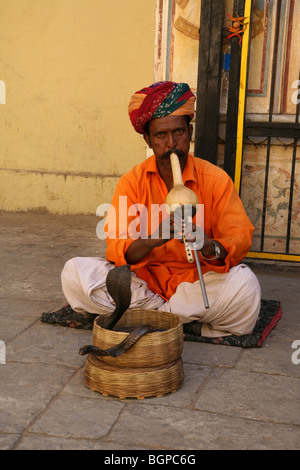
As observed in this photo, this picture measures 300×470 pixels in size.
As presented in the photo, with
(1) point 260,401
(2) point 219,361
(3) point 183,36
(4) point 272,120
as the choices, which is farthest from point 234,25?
(1) point 260,401

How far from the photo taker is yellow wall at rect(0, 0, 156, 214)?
6160 millimetres

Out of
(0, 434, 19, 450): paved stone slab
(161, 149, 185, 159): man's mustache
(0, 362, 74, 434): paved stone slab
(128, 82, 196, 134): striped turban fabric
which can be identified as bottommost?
(0, 362, 74, 434): paved stone slab

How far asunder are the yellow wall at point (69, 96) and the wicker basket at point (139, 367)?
3.79 meters

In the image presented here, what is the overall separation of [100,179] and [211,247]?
352 centimetres

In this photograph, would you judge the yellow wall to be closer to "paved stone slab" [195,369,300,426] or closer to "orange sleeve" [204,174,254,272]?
"orange sleeve" [204,174,254,272]

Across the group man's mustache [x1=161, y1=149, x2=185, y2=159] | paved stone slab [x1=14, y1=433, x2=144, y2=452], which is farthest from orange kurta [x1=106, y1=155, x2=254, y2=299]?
paved stone slab [x1=14, y1=433, x2=144, y2=452]

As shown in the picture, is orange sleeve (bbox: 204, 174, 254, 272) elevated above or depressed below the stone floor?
above

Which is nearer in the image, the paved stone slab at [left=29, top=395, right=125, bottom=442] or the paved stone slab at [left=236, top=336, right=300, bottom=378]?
the paved stone slab at [left=29, top=395, right=125, bottom=442]

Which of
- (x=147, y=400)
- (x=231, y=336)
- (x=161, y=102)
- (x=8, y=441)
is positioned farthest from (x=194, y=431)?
(x=161, y=102)

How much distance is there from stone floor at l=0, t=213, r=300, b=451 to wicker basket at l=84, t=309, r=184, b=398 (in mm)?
42

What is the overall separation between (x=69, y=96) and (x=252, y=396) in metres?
4.32

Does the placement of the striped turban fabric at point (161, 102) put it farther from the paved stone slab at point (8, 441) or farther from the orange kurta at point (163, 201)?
the paved stone slab at point (8, 441)

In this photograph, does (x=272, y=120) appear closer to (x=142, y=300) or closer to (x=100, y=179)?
(x=142, y=300)
